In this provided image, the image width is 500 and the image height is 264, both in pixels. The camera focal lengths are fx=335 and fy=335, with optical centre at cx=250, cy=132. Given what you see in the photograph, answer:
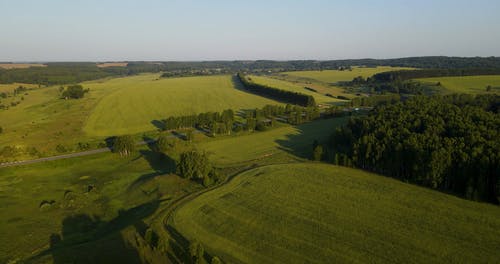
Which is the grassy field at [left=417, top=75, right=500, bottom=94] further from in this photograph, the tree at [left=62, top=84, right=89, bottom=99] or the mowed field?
the tree at [left=62, top=84, right=89, bottom=99]

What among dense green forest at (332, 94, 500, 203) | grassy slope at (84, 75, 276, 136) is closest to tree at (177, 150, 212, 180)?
dense green forest at (332, 94, 500, 203)

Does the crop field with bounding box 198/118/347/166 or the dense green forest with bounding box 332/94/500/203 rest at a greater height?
the dense green forest with bounding box 332/94/500/203

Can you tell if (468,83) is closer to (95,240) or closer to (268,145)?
(268,145)

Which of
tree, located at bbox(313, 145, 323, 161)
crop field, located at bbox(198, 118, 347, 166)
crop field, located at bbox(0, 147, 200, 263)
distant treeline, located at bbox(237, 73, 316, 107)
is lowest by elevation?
crop field, located at bbox(0, 147, 200, 263)

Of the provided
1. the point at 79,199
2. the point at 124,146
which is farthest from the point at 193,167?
the point at 124,146

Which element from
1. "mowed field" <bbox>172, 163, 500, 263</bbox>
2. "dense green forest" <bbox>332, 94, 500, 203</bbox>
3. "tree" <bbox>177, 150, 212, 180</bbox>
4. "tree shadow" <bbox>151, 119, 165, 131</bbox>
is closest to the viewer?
"mowed field" <bbox>172, 163, 500, 263</bbox>

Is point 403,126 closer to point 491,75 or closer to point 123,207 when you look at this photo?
point 123,207

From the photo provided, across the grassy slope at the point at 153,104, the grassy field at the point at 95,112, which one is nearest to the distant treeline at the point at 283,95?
the grassy slope at the point at 153,104
